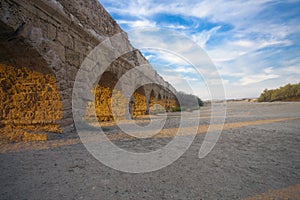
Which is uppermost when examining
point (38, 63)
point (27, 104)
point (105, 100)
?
point (38, 63)

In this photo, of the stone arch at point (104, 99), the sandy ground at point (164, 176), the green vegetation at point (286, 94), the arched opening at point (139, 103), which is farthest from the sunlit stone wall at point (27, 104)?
the green vegetation at point (286, 94)

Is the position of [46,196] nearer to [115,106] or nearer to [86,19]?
[86,19]

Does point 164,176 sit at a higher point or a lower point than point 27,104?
lower

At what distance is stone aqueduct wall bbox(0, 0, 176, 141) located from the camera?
7.76 ft

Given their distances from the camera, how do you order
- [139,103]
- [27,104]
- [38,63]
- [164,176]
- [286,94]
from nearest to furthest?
[164,176]
[38,63]
[27,104]
[139,103]
[286,94]

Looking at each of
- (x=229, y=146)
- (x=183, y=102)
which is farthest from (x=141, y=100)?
(x=183, y=102)

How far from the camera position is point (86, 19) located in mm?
3850

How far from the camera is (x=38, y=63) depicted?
2.70 metres

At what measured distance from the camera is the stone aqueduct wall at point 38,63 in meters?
2.37

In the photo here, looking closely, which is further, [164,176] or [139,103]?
[139,103]

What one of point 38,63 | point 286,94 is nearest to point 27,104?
point 38,63

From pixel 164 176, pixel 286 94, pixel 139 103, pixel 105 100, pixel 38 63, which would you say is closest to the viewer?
pixel 164 176

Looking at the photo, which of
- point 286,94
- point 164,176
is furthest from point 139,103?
point 286,94

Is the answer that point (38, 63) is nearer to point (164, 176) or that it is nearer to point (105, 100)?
point (164, 176)
